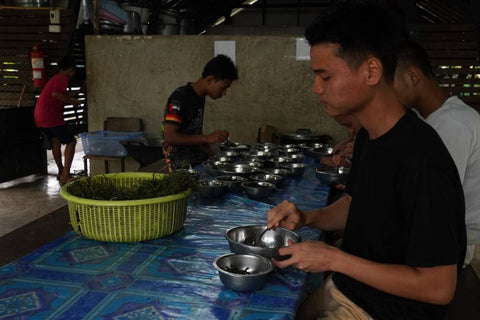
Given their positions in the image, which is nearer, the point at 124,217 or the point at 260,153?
the point at 124,217

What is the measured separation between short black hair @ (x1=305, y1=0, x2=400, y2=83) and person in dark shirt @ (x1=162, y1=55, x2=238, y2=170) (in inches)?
97.1

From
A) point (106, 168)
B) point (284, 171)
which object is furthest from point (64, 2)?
point (284, 171)

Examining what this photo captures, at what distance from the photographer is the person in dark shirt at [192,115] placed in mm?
4074

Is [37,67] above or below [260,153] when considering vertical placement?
above

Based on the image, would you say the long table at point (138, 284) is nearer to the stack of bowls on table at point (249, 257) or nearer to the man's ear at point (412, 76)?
the stack of bowls on table at point (249, 257)

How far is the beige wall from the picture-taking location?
21.3ft

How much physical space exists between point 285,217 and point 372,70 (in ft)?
2.67

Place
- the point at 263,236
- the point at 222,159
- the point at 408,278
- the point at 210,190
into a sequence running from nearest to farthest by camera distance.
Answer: the point at 408,278
the point at 263,236
the point at 210,190
the point at 222,159

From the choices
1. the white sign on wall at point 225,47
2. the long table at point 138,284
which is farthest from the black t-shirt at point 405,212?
the white sign on wall at point 225,47

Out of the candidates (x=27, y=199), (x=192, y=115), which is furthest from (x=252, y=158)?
(x=27, y=199)

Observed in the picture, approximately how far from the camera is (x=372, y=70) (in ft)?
4.95

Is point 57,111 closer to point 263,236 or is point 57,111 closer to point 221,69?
point 221,69

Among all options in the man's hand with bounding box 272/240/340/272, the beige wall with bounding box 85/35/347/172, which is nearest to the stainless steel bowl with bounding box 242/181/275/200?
the man's hand with bounding box 272/240/340/272

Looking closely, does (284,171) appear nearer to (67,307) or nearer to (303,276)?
(303,276)
